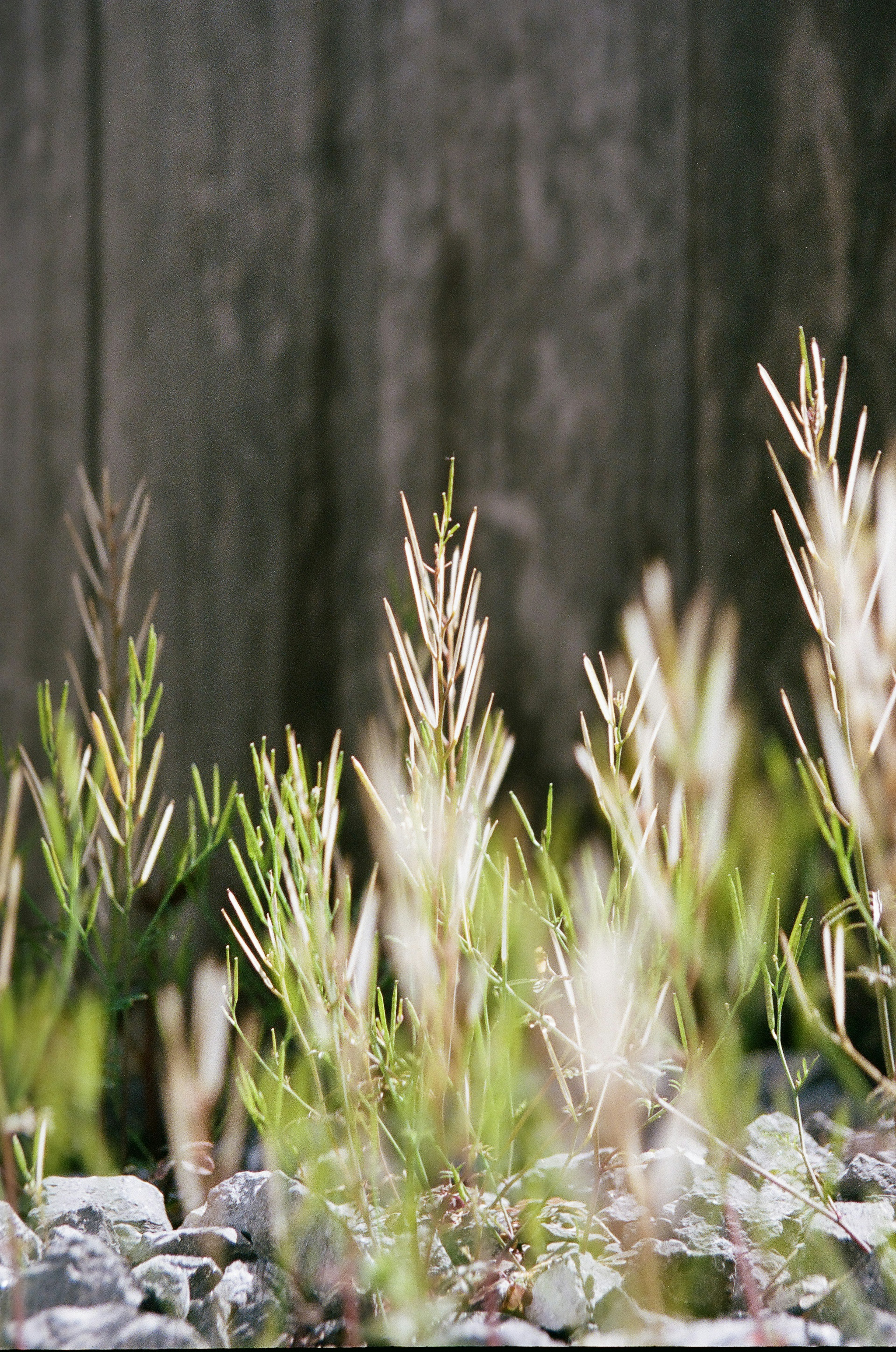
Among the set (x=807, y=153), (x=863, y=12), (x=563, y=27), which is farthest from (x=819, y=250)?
(x=563, y=27)

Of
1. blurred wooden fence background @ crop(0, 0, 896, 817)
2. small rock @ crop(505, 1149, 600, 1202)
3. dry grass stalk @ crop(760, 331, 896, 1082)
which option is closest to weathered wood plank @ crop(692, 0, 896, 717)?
blurred wooden fence background @ crop(0, 0, 896, 817)

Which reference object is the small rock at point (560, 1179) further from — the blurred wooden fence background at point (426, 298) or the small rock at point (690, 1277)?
the blurred wooden fence background at point (426, 298)

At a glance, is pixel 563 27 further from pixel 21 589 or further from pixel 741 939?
pixel 741 939

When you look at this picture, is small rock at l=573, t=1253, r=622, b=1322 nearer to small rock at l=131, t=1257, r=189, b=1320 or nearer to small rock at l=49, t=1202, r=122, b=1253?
small rock at l=131, t=1257, r=189, b=1320

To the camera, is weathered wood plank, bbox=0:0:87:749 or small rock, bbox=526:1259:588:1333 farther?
weathered wood plank, bbox=0:0:87:749

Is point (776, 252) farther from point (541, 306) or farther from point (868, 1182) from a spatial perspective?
point (868, 1182)

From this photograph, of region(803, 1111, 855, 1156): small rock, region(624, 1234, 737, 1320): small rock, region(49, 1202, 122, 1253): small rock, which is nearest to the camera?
region(624, 1234, 737, 1320): small rock

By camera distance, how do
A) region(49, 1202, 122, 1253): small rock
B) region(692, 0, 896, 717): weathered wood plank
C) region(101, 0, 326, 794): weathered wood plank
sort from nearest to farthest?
region(49, 1202, 122, 1253): small rock
region(692, 0, 896, 717): weathered wood plank
region(101, 0, 326, 794): weathered wood plank
